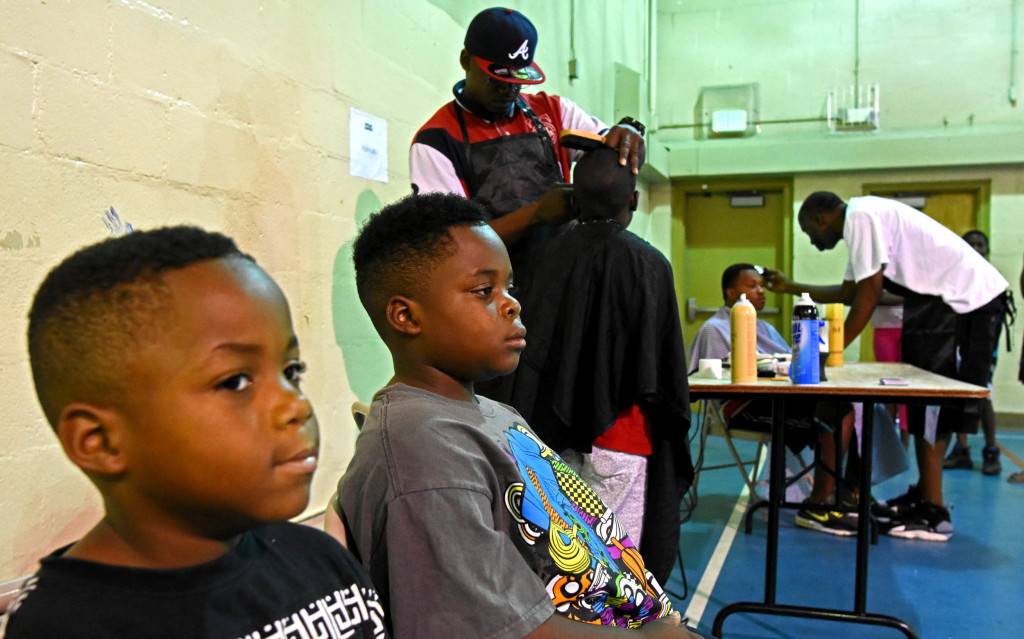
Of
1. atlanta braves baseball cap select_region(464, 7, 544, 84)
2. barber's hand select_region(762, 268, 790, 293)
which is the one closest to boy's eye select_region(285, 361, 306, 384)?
atlanta braves baseball cap select_region(464, 7, 544, 84)

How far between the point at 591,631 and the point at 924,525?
3.06 metres

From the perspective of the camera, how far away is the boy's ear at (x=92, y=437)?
0.59m

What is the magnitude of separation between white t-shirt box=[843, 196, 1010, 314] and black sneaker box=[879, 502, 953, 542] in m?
0.91

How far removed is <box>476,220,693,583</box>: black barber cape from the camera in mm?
1798

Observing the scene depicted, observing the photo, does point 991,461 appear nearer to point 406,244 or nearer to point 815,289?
point 815,289

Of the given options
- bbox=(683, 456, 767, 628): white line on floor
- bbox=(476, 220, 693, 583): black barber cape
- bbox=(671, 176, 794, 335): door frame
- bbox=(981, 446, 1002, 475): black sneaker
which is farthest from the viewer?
bbox=(671, 176, 794, 335): door frame

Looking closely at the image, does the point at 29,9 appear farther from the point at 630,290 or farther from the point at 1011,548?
the point at 1011,548

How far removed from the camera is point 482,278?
44.4 inches

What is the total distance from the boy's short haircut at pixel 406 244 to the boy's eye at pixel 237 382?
1.71 ft

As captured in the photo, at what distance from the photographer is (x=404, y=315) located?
1124mm

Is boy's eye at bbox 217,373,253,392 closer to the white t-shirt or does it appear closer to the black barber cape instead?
the black barber cape

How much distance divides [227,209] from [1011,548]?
3.37 metres

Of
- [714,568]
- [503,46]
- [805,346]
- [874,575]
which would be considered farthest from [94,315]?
[874,575]

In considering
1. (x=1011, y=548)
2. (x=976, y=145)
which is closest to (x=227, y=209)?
(x=1011, y=548)
